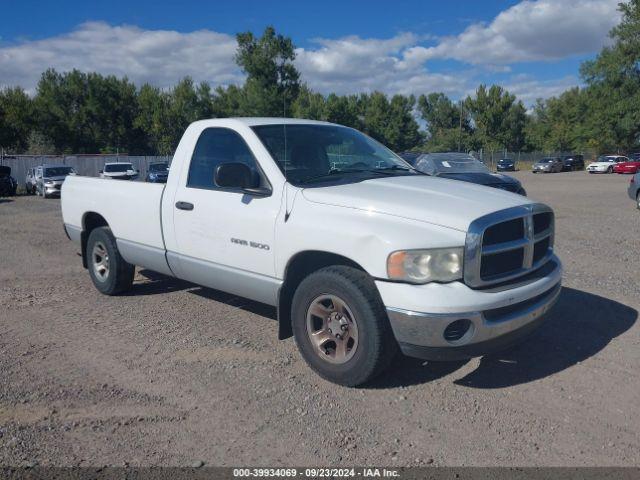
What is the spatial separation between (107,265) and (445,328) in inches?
173

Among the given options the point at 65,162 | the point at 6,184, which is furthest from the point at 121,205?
the point at 65,162

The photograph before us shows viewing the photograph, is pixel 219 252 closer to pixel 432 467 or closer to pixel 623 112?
pixel 432 467

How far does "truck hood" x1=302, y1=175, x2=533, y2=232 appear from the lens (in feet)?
12.4

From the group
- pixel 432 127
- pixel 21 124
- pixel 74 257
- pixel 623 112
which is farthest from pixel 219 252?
pixel 432 127

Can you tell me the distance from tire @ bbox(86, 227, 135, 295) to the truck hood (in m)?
3.03

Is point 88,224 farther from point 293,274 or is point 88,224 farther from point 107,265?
point 293,274

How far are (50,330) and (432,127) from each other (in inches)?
3534

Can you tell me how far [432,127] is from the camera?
3578 inches

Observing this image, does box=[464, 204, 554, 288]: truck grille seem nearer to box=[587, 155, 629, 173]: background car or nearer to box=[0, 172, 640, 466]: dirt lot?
box=[0, 172, 640, 466]: dirt lot

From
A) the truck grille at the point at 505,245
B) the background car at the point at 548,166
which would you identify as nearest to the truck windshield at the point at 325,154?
the truck grille at the point at 505,245

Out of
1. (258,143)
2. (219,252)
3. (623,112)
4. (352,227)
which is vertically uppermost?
(623,112)

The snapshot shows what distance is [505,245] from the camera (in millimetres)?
3873

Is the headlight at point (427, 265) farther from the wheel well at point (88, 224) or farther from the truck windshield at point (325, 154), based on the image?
the wheel well at point (88, 224)

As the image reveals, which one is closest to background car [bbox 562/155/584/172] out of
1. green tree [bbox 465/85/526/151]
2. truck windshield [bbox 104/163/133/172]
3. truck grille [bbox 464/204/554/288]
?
green tree [bbox 465/85/526/151]
